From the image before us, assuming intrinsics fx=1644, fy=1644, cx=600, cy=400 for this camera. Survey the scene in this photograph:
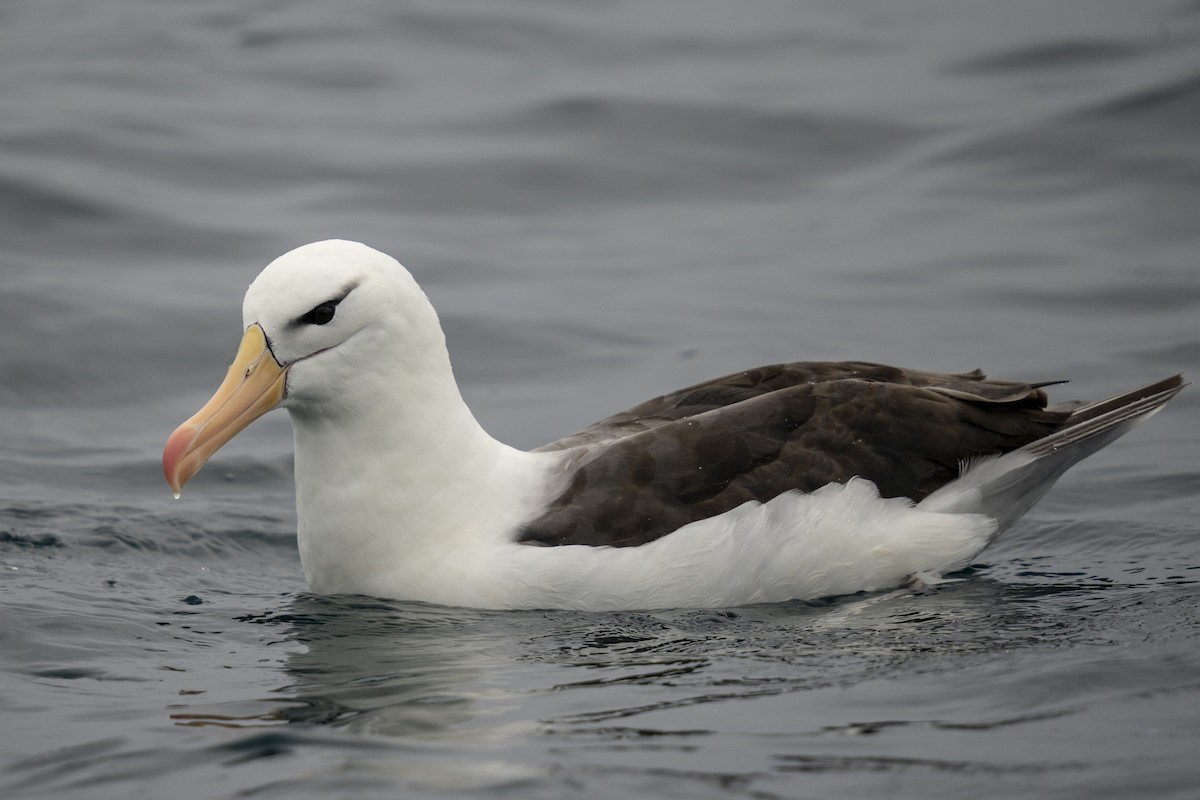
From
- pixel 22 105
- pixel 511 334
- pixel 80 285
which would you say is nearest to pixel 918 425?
pixel 511 334

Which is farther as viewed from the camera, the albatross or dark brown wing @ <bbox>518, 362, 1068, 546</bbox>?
dark brown wing @ <bbox>518, 362, 1068, 546</bbox>

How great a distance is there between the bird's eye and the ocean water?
1.41 meters

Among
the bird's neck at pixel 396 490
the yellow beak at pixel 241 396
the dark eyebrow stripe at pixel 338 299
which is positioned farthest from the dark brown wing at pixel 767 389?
the yellow beak at pixel 241 396

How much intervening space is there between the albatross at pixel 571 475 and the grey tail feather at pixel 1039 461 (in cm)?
2

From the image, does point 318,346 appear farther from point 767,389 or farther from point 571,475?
point 767,389

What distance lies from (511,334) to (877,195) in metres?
4.32

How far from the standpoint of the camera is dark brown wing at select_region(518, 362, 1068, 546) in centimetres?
779

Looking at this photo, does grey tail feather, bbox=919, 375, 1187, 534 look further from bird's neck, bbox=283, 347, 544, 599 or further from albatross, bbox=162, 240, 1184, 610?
bird's neck, bbox=283, 347, 544, 599

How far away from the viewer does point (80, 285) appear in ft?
44.2

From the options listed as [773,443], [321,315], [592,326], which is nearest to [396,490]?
[321,315]

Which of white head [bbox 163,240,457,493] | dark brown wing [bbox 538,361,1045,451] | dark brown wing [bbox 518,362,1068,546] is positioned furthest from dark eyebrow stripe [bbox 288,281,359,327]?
dark brown wing [bbox 538,361,1045,451]

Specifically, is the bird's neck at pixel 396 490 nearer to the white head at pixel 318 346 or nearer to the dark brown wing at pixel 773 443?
the white head at pixel 318 346

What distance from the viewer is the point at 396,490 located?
25.7ft

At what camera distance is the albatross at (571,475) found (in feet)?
24.8
